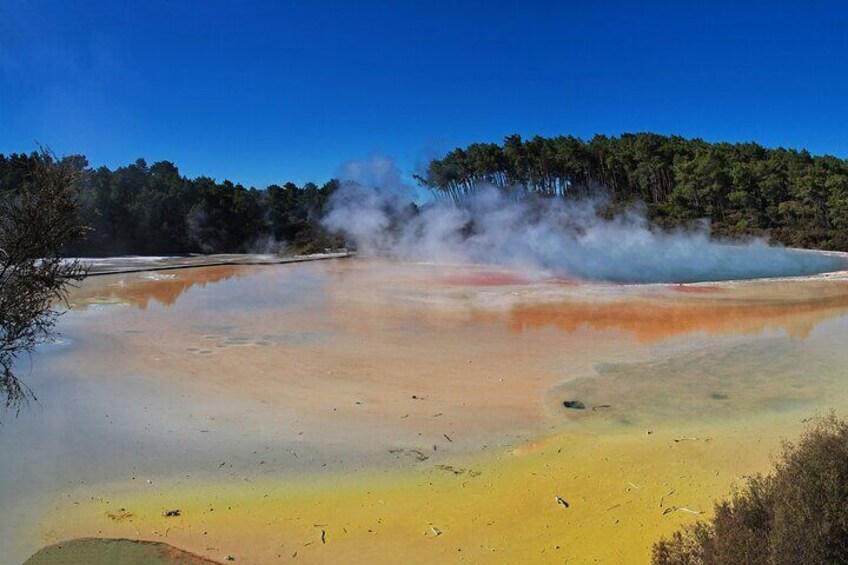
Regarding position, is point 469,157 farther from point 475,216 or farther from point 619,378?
point 619,378

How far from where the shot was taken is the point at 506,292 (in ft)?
55.5

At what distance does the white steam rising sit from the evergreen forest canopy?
1.94 meters

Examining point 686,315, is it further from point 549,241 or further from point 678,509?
point 549,241

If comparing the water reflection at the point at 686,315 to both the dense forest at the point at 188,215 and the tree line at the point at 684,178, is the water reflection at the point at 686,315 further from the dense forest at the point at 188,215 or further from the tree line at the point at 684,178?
the dense forest at the point at 188,215

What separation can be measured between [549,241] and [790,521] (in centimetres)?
2580

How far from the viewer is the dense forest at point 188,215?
35.3 meters

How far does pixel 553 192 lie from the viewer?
1789 inches

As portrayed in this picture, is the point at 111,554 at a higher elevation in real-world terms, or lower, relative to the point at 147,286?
lower

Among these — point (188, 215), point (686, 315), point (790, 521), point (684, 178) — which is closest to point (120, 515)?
point (790, 521)

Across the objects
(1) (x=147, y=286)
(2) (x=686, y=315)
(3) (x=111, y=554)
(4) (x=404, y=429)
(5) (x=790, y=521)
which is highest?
Answer: (1) (x=147, y=286)

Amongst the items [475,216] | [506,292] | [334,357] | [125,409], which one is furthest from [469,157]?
[125,409]

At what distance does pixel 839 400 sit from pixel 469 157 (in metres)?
37.2

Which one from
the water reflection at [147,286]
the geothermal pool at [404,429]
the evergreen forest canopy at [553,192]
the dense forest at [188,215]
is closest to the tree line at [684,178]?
the evergreen forest canopy at [553,192]

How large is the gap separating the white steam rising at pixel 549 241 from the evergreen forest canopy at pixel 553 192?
1940 millimetres
